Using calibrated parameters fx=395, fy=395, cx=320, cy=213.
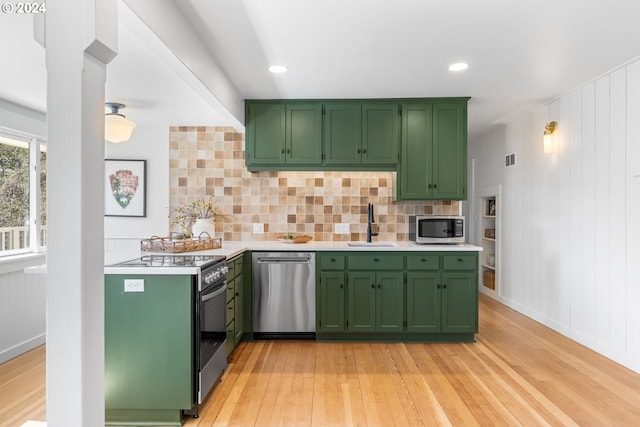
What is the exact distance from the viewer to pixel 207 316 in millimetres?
2562

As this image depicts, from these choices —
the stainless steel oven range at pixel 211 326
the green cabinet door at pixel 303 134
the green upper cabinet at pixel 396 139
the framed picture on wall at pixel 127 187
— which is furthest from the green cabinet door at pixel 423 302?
the framed picture on wall at pixel 127 187

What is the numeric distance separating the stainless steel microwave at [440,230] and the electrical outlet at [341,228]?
2.60ft

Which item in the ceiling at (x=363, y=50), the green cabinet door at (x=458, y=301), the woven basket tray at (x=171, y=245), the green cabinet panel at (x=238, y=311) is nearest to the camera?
the ceiling at (x=363, y=50)

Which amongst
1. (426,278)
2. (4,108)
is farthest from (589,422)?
(4,108)

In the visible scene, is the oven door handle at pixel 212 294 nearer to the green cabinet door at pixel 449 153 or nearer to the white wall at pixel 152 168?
the white wall at pixel 152 168

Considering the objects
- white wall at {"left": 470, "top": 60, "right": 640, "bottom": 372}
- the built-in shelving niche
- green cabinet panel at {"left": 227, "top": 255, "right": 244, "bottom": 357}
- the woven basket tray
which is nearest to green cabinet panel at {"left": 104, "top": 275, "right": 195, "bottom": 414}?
green cabinet panel at {"left": 227, "top": 255, "right": 244, "bottom": 357}

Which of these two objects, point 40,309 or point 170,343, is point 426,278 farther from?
point 40,309

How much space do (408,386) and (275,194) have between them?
2465 mm

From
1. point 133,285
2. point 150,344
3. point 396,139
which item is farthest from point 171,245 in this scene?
point 396,139

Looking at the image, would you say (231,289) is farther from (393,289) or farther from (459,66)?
(459,66)

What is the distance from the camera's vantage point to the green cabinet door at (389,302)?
3.85m

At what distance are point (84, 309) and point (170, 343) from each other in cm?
101

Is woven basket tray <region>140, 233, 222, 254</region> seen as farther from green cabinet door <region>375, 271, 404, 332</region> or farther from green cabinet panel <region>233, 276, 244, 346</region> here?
green cabinet door <region>375, 271, 404, 332</region>

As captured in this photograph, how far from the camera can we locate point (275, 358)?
342 centimetres
